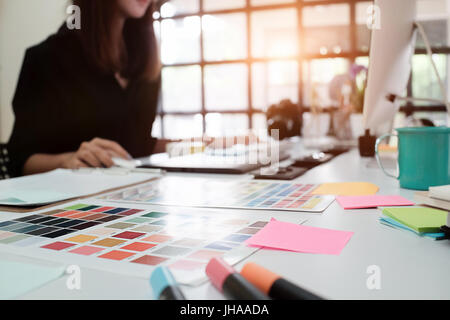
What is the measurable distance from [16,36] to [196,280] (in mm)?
3618

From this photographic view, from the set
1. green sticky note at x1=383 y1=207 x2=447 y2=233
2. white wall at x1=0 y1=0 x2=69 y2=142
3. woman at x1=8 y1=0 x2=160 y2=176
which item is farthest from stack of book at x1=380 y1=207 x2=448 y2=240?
white wall at x1=0 y1=0 x2=69 y2=142

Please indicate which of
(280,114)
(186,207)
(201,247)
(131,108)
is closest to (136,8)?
(131,108)

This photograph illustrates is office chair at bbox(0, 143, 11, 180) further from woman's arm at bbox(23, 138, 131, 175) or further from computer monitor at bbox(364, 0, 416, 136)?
computer monitor at bbox(364, 0, 416, 136)

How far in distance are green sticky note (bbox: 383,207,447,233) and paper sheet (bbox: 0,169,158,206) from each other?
0.58 m

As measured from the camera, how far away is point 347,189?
0.87m

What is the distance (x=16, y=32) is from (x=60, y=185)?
298 cm

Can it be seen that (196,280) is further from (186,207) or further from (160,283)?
(186,207)

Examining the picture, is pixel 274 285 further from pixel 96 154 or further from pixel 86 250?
pixel 96 154

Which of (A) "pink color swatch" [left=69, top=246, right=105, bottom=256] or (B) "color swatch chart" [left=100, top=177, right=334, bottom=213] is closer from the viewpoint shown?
(A) "pink color swatch" [left=69, top=246, right=105, bottom=256]

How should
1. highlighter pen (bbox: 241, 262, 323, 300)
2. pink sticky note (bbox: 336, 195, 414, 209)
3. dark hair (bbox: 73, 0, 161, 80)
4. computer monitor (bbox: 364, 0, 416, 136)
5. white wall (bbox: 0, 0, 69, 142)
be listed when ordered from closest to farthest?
highlighter pen (bbox: 241, 262, 323, 300) < pink sticky note (bbox: 336, 195, 414, 209) < computer monitor (bbox: 364, 0, 416, 136) < dark hair (bbox: 73, 0, 161, 80) < white wall (bbox: 0, 0, 69, 142)

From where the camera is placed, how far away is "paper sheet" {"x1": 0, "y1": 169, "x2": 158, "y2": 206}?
79cm

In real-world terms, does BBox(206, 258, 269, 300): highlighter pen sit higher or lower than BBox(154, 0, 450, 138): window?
lower

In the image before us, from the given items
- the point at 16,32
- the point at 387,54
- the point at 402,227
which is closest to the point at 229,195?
the point at 402,227

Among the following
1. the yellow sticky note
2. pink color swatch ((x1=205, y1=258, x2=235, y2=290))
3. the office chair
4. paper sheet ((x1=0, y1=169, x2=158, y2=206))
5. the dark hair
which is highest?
the dark hair
